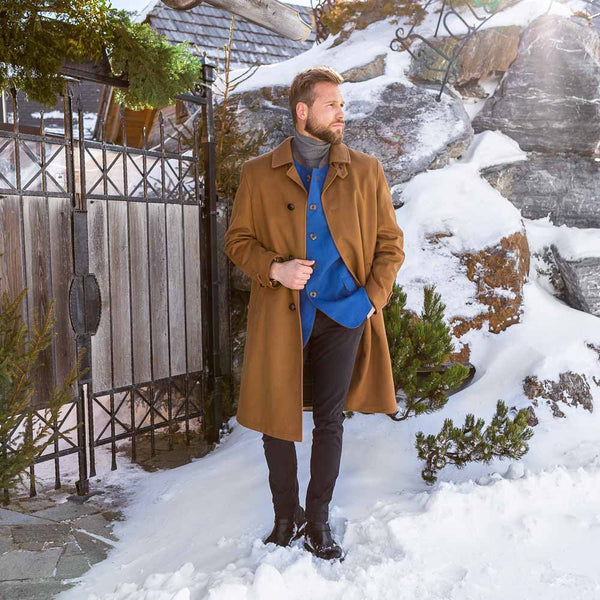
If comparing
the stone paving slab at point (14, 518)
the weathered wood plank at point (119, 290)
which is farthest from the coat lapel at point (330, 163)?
the stone paving slab at point (14, 518)

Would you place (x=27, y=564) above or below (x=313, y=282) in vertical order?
below

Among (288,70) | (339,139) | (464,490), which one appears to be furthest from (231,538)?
(288,70)

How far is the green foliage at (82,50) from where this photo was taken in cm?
385

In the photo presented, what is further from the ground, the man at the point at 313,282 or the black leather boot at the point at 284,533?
the man at the point at 313,282

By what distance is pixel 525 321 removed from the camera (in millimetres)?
5047

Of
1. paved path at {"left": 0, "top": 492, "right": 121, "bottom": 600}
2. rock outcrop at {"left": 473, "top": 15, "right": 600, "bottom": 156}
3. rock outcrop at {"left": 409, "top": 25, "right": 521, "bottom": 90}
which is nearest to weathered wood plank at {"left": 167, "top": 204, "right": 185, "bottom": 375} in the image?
A: paved path at {"left": 0, "top": 492, "right": 121, "bottom": 600}

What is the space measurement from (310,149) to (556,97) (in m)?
4.31

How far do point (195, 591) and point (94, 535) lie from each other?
49.1 inches

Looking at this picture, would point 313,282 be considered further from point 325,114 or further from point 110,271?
point 110,271

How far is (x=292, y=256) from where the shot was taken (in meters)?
3.01

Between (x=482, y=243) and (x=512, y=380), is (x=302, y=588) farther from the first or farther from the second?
(x=482, y=243)

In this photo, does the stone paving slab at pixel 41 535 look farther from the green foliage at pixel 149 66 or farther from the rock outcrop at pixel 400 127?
the rock outcrop at pixel 400 127

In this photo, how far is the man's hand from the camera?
113 inches

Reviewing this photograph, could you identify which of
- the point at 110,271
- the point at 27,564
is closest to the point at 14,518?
the point at 27,564
